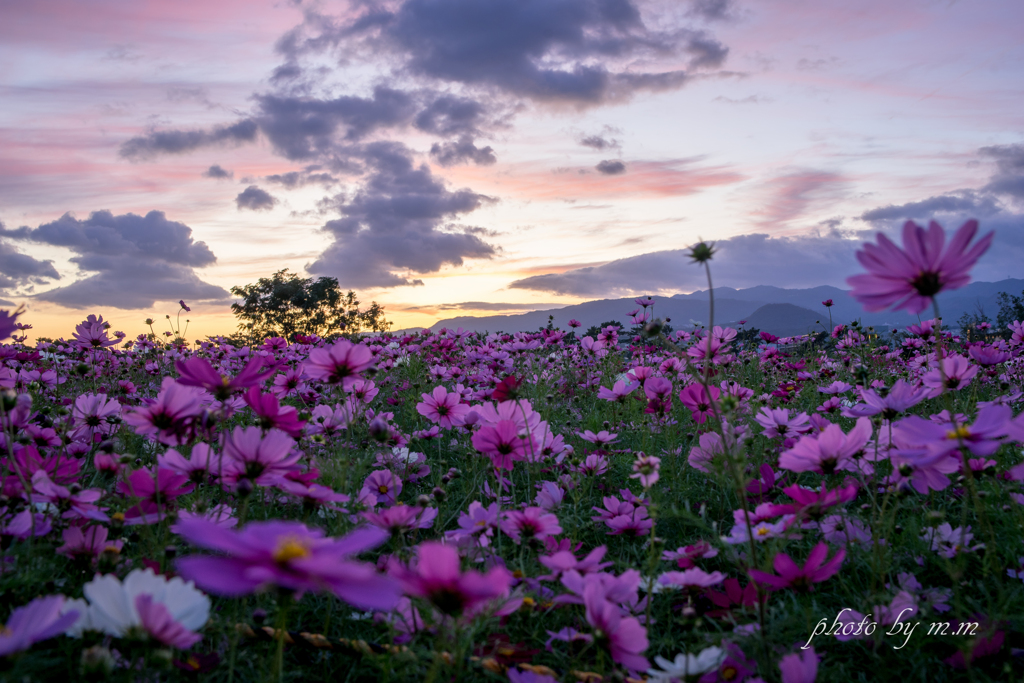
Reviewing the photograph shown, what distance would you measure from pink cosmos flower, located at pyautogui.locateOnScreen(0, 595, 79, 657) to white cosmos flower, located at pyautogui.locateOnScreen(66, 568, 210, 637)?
0.10ft

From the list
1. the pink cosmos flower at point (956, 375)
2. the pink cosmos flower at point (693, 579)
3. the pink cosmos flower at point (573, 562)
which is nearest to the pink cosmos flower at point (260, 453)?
the pink cosmos flower at point (573, 562)

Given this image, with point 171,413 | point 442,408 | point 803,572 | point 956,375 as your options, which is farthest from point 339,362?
point 956,375

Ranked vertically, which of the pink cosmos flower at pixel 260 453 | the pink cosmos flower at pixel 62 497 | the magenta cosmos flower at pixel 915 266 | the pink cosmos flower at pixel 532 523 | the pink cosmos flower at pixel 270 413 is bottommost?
the pink cosmos flower at pixel 532 523

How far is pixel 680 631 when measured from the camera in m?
1.13

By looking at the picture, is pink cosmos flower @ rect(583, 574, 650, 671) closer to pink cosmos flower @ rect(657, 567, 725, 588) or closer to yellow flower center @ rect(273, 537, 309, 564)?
pink cosmos flower @ rect(657, 567, 725, 588)

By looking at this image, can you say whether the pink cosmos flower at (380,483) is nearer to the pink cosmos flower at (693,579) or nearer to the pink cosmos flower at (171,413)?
the pink cosmos flower at (171,413)

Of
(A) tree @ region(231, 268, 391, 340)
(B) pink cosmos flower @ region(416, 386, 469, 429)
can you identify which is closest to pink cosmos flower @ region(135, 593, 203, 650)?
(B) pink cosmos flower @ region(416, 386, 469, 429)

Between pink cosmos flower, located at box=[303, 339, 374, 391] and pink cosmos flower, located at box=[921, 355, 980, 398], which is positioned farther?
pink cosmos flower, located at box=[921, 355, 980, 398]

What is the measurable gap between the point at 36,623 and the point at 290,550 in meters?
0.41

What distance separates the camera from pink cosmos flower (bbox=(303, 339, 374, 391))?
1.11 m

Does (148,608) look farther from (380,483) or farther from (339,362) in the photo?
(380,483)

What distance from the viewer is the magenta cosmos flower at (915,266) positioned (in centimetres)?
76

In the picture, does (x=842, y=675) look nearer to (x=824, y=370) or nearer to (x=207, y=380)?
(x=207, y=380)

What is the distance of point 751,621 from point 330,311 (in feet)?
76.7
